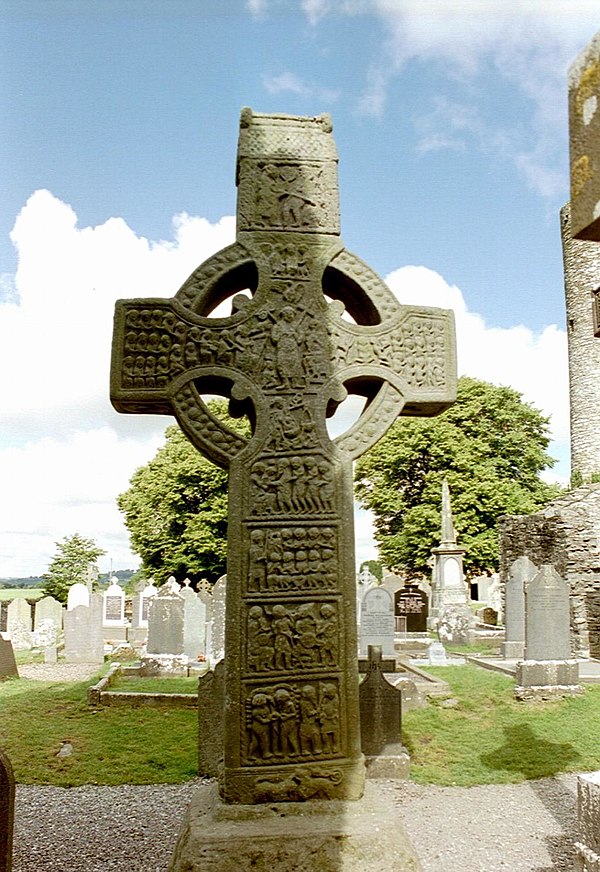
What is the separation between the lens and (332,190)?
367 cm

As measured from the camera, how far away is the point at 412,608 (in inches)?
911

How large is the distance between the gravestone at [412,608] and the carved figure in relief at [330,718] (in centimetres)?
1998

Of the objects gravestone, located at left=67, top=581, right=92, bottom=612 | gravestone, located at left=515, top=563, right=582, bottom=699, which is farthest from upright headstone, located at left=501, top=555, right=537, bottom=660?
gravestone, located at left=67, top=581, right=92, bottom=612

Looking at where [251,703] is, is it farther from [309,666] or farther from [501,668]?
[501,668]

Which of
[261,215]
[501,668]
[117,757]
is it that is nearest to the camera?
[261,215]

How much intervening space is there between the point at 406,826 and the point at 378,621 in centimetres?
845

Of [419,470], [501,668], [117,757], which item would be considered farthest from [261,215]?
[419,470]

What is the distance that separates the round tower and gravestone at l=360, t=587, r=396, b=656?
1871cm

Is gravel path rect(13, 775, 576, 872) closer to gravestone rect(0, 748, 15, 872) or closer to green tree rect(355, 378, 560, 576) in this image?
gravestone rect(0, 748, 15, 872)

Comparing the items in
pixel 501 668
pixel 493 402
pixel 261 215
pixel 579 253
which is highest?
pixel 579 253

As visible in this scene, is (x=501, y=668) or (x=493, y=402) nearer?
(x=501, y=668)

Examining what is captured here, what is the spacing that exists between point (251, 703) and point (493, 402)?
33.0 metres

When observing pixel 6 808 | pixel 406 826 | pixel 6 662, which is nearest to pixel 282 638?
pixel 6 808

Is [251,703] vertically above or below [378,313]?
below
